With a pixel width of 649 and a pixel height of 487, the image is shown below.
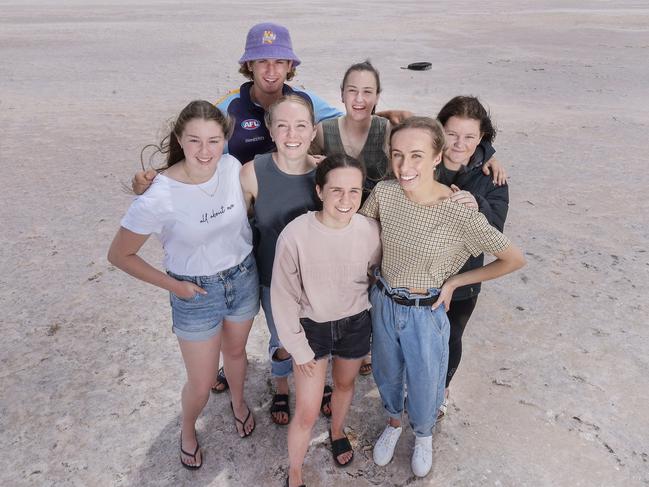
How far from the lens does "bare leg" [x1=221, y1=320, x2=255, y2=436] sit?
308 cm

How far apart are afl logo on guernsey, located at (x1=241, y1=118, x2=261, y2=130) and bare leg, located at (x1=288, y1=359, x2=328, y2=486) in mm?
1626

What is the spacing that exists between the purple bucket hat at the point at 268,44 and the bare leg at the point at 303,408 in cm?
205

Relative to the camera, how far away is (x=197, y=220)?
8.79 ft

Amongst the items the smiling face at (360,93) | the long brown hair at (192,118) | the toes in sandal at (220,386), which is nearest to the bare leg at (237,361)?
the toes in sandal at (220,386)

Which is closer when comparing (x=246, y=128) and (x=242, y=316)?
(x=242, y=316)

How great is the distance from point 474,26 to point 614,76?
50.8ft

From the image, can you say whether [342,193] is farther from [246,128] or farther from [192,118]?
[246,128]

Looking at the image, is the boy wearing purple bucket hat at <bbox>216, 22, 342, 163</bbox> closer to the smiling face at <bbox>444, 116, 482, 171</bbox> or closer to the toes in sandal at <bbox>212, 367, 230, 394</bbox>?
the smiling face at <bbox>444, 116, 482, 171</bbox>

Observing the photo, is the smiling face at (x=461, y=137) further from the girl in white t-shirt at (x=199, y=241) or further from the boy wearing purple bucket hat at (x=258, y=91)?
the girl in white t-shirt at (x=199, y=241)

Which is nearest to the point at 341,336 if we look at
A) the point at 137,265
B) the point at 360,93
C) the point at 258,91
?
the point at 137,265

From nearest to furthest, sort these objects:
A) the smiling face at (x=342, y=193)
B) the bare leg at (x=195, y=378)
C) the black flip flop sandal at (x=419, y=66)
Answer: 1. the smiling face at (x=342, y=193)
2. the bare leg at (x=195, y=378)
3. the black flip flop sandal at (x=419, y=66)

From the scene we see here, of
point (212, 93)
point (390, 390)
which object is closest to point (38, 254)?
point (390, 390)

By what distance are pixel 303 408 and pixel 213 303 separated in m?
0.81

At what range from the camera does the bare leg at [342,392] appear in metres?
2.96
